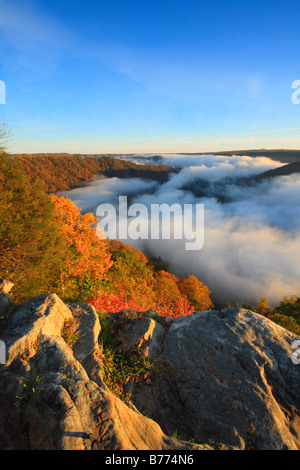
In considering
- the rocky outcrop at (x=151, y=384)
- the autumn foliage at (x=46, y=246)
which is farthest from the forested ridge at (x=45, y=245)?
the rocky outcrop at (x=151, y=384)

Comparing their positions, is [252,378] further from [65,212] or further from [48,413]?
[65,212]

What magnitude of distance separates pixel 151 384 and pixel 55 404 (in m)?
3.31

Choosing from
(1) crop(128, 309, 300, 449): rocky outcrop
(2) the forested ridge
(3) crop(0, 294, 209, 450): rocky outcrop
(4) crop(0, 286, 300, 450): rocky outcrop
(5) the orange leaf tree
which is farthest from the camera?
(5) the orange leaf tree

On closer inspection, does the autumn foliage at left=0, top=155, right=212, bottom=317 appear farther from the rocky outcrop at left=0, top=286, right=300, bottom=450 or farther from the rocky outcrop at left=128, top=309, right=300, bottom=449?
the rocky outcrop at left=128, top=309, right=300, bottom=449

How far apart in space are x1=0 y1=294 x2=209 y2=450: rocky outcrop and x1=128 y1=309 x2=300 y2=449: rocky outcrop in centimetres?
120

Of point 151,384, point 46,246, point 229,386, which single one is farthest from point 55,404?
point 46,246

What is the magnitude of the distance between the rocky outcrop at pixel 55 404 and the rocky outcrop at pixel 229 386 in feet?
3.93

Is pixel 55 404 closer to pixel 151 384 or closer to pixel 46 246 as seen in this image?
pixel 151 384

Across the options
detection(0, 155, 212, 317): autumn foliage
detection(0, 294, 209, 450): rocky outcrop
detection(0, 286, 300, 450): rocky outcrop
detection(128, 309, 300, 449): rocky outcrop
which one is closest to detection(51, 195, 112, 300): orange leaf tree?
detection(0, 155, 212, 317): autumn foliage

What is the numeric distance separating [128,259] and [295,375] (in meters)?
27.6

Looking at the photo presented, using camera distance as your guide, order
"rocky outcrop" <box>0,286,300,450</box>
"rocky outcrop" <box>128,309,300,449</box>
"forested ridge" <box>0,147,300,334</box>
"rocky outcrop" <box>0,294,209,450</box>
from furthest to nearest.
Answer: "forested ridge" <box>0,147,300,334</box> < "rocky outcrop" <box>128,309,300,449</box> < "rocky outcrop" <box>0,286,300,450</box> < "rocky outcrop" <box>0,294,209,450</box>

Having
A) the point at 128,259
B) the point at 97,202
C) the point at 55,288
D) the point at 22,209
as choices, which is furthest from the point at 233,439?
the point at 97,202

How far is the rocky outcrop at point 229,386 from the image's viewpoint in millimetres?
5312

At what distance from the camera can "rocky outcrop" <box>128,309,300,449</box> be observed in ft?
17.4
